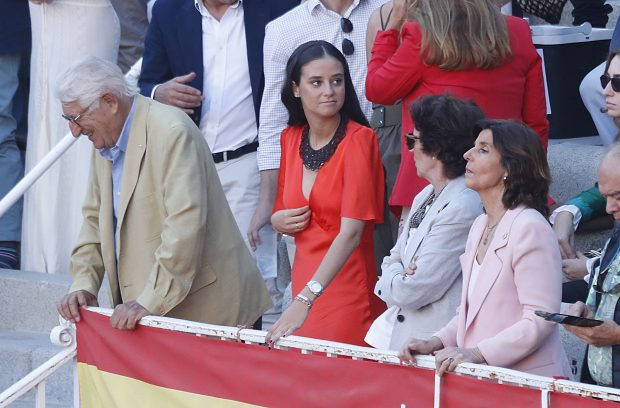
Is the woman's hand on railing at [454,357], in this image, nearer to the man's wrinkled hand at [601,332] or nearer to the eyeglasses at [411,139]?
the man's wrinkled hand at [601,332]

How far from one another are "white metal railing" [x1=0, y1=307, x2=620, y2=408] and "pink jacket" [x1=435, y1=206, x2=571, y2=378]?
21 cm

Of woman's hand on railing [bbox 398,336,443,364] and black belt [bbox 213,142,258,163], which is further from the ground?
woman's hand on railing [bbox 398,336,443,364]

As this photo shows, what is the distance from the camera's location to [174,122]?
17.0 ft

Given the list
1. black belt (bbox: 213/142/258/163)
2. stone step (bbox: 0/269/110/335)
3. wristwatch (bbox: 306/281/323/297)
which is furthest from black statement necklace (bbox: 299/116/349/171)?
stone step (bbox: 0/269/110/335)

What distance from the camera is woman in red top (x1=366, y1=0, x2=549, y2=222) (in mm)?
5445

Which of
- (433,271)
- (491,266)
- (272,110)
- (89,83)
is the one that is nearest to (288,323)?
(433,271)

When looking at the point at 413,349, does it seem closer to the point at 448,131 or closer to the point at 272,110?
the point at 448,131

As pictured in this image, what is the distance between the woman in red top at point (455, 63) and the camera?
5.45 metres

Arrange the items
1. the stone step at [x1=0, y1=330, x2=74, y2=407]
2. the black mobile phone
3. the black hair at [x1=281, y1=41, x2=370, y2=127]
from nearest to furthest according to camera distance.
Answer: the black mobile phone, the black hair at [x1=281, y1=41, x2=370, y2=127], the stone step at [x1=0, y1=330, x2=74, y2=407]

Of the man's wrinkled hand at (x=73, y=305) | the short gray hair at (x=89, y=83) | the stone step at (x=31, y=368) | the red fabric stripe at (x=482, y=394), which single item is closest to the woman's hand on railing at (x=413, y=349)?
the red fabric stripe at (x=482, y=394)

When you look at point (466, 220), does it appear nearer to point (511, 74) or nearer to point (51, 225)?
point (511, 74)

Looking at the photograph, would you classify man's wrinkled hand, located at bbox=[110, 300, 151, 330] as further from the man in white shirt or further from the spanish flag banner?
the man in white shirt

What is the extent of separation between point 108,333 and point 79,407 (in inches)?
14.3

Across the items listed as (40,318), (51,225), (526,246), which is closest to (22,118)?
(51,225)
